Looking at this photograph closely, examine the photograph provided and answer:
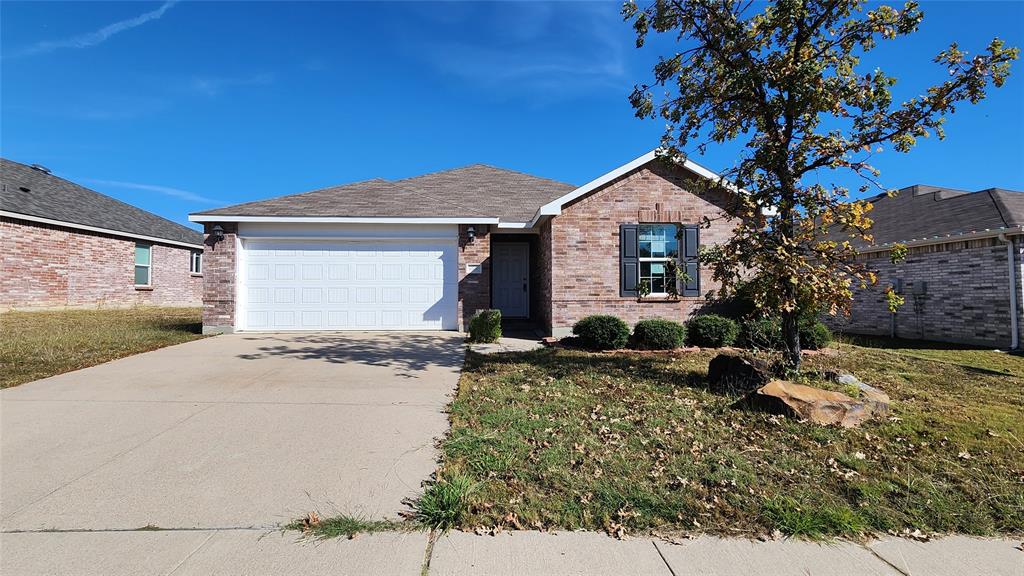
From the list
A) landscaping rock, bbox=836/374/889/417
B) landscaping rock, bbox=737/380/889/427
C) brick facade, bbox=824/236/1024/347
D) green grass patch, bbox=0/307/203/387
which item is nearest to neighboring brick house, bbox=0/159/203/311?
green grass patch, bbox=0/307/203/387

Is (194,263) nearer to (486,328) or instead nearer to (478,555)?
(486,328)

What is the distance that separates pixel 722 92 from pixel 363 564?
270 inches

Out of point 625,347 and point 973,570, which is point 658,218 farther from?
point 973,570

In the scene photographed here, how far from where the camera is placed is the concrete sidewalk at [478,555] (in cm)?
243

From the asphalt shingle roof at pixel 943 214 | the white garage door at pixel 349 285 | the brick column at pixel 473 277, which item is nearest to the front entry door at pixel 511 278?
the brick column at pixel 473 277

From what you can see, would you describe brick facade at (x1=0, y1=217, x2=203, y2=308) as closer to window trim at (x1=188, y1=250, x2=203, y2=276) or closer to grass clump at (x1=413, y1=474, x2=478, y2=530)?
window trim at (x1=188, y1=250, x2=203, y2=276)

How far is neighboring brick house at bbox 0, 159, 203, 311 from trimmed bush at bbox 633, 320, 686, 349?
775 inches

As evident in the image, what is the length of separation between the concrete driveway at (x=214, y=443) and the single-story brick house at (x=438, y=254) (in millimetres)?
4351

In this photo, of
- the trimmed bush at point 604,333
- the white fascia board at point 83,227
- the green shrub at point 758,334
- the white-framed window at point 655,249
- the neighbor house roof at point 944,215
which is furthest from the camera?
the white fascia board at point 83,227

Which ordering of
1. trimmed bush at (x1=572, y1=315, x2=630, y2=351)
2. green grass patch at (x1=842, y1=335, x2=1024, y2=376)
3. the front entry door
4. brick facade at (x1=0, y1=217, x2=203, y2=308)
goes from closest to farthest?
1. green grass patch at (x1=842, y1=335, x2=1024, y2=376)
2. trimmed bush at (x1=572, y1=315, x2=630, y2=351)
3. the front entry door
4. brick facade at (x1=0, y1=217, x2=203, y2=308)

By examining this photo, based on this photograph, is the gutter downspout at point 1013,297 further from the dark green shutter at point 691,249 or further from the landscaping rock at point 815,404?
the landscaping rock at point 815,404

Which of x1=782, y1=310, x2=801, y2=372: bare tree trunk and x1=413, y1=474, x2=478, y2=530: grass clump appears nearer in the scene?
x1=413, y1=474, x2=478, y2=530: grass clump

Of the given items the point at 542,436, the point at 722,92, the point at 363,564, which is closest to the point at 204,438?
the point at 363,564

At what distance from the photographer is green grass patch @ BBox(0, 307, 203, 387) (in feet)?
23.5
